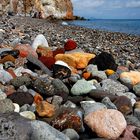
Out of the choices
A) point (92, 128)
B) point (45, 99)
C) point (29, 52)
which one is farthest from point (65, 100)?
point (29, 52)

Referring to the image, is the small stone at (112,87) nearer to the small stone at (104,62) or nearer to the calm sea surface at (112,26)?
the small stone at (104,62)

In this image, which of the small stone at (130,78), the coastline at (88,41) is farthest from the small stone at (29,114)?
the coastline at (88,41)

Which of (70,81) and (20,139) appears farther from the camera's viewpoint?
(70,81)

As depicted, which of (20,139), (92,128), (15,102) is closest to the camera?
(20,139)

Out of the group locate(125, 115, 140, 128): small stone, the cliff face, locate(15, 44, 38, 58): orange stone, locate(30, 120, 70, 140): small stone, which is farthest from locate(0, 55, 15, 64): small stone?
the cliff face

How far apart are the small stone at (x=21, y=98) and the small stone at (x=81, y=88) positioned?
3.27 feet

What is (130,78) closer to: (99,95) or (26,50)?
(99,95)

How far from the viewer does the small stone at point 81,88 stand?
7.34 m

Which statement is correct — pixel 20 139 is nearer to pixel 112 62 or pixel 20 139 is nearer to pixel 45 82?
pixel 45 82

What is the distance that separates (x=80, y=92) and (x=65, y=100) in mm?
488

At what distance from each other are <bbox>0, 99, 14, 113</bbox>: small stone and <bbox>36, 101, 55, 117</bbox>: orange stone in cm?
41

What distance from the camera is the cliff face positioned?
5559cm

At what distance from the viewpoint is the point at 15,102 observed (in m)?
6.50

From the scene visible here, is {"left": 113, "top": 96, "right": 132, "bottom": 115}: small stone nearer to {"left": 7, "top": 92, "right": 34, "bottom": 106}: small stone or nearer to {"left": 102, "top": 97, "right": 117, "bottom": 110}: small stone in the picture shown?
{"left": 102, "top": 97, "right": 117, "bottom": 110}: small stone
